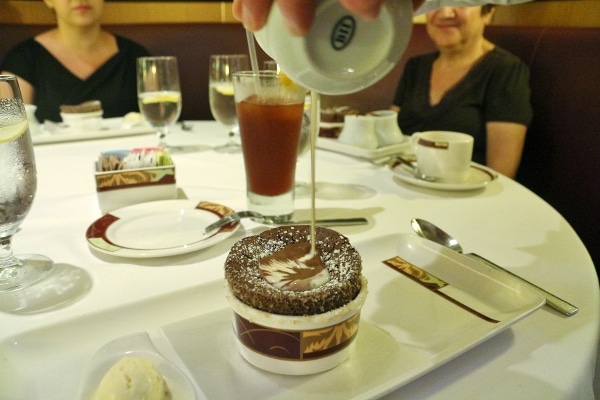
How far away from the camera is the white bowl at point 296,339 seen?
48 centimetres

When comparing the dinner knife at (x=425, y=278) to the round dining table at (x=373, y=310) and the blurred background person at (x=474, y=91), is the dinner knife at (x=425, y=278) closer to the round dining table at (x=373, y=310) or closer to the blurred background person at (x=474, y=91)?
the round dining table at (x=373, y=310)

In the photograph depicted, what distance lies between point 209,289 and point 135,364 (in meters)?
0.20

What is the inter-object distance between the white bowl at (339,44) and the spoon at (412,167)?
2.10 feet

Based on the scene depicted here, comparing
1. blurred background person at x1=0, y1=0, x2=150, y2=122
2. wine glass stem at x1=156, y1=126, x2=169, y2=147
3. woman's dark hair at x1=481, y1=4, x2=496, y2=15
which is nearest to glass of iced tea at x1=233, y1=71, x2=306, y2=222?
wine glass stem at x1=156, y1=126, x2=169, y2=147

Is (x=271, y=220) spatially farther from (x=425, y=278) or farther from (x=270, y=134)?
(x=425, y=278)

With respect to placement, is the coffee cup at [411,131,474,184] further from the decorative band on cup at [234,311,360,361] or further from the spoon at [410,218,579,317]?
the decorative band on cup at [234,311,360,361]

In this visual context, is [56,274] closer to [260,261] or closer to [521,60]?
[260,261]

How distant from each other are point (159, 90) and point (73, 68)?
135 centimetres

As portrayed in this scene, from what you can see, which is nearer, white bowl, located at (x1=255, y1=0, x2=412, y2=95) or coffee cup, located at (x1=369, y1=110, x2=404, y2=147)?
white bowl, located at (x1=255, y1=0, x2=412, y2=95)

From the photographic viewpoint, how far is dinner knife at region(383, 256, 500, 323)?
2.00 ft

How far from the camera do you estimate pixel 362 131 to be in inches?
50.7

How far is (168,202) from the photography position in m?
0.91

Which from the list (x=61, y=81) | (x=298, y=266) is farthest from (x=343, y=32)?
(x=61, y=81)

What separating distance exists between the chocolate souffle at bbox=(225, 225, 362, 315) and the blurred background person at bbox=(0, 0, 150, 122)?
2030 mm
